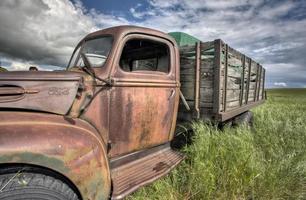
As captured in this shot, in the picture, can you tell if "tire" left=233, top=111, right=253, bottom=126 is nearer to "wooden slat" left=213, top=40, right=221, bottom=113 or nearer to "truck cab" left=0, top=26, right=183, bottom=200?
"wooden slat" left=213, top=40, right=221, bottom=113

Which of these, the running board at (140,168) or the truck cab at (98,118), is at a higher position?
the truck cab at (98,118)

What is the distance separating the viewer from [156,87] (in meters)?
2.88

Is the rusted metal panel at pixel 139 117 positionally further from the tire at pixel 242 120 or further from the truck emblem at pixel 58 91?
the tire at pixel 242 120

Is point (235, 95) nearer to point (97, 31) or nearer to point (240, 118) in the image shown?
point (240, 118)

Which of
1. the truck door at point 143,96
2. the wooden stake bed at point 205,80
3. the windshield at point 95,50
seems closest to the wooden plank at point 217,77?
the wooden stake bed at point 205,80

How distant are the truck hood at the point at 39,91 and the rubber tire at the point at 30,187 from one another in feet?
1.74

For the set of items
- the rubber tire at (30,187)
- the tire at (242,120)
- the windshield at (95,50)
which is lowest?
the tire at (242,120)

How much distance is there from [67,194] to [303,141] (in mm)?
3888

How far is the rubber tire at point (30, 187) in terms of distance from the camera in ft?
5.17

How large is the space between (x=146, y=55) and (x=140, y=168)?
1.50m

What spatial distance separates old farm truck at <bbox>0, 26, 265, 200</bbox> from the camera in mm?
1689

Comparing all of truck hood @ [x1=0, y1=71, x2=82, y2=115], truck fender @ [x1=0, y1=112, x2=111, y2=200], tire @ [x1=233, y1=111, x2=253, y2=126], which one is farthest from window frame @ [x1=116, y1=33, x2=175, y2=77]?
tire @ [x1=233, y1=111, x2=253, y2=126]

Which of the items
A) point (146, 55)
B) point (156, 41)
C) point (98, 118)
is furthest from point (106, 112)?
point (146, 55)

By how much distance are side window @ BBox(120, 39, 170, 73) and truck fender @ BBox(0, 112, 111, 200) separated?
4.54ft
